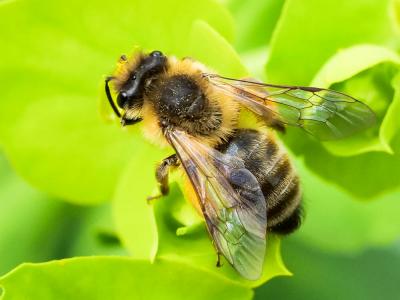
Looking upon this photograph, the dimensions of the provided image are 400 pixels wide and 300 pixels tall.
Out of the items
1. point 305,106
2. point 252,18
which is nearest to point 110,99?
point 305,106

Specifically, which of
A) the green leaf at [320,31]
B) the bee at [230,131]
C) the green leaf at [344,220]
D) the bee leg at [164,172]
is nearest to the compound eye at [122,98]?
the bee at [230,131]

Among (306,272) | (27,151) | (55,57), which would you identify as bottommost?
(306,272)

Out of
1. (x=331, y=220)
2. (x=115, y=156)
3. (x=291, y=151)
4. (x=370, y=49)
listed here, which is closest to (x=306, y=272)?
(x=331, y=220)

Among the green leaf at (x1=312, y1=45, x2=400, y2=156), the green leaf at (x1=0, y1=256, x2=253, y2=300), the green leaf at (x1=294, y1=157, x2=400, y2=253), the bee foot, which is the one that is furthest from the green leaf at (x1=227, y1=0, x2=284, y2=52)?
the green leaf at (x1=0, y1=256, x2=253, y2=300)

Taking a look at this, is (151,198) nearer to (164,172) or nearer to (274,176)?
(164,172)

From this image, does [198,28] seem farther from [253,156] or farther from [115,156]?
[115,156]

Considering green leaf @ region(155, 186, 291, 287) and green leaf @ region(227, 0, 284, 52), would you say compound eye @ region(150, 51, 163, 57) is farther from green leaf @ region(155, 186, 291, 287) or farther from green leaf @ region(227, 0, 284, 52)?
green leaf @ region(227, 0, 284, 52)
